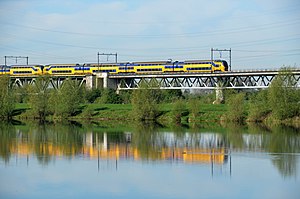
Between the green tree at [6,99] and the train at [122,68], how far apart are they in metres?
12.3

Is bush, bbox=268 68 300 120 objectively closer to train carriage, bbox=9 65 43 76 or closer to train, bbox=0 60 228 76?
train, bbox=0 60 228 76

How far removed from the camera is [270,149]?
108 feet

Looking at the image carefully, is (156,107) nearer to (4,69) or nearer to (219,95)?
(219,95)

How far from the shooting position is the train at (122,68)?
83.2 meters

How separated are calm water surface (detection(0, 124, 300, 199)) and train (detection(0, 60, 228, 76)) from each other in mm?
43515

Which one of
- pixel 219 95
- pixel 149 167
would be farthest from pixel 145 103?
pixel 149 167

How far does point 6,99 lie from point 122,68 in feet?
85.5

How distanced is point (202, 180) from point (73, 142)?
52.3 feet

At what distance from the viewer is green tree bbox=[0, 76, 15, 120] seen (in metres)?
67.4

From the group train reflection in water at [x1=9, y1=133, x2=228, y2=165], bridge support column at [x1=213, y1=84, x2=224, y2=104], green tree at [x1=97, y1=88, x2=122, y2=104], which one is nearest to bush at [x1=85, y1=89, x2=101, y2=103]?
green tree at [x1=97, y1=88, x2=122, y2=104]

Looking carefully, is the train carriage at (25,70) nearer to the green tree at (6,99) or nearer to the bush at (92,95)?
the bush at (92,95)

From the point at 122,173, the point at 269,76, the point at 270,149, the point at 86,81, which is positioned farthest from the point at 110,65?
the point at 122,173

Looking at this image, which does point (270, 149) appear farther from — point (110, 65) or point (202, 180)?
point (110, 65)

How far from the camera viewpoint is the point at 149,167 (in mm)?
25766
